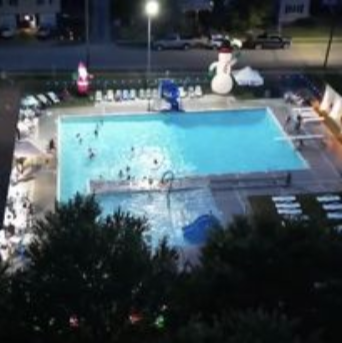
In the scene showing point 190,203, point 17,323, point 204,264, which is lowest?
point 17,323

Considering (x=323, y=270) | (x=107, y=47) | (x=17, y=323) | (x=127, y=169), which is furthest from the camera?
(x=107, y=47)

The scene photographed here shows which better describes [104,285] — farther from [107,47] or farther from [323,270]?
[107,47]

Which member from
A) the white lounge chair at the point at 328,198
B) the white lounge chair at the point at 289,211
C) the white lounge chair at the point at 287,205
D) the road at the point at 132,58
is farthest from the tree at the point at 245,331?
the road at the point at 132,58

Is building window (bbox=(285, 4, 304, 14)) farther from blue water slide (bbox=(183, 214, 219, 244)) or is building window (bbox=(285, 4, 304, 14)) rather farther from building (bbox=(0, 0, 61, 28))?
blue water slide (bbox=(183, 214, 219, 244))

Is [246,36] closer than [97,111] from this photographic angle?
No

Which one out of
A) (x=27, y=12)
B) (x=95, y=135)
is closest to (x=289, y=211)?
(x=95, y=135)

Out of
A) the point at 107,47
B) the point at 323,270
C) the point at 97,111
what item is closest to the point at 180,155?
the point at 97,111

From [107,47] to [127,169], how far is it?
1516cm

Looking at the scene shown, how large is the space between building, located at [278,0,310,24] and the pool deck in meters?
13.6

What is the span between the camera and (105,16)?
1869 inches

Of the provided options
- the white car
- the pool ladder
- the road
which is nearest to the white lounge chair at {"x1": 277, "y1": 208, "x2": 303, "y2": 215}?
the pool ladder

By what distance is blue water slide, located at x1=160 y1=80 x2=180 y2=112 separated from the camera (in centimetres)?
3706

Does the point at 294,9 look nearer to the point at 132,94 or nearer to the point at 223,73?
the point at 223,73

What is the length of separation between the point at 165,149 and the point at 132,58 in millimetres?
10674
